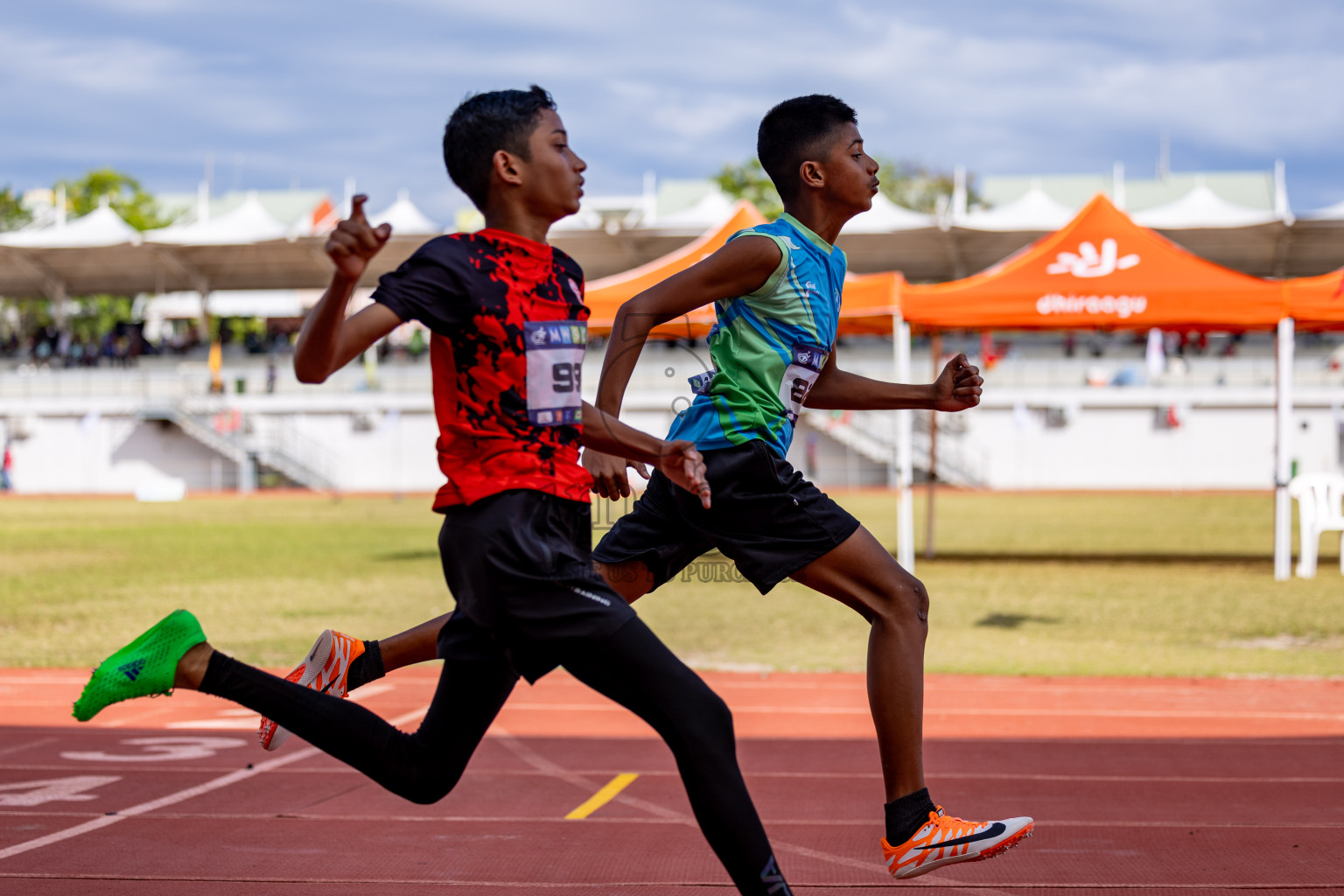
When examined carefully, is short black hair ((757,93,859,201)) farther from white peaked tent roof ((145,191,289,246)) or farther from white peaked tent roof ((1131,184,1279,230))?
white peaked tent roof ((145,191,289,246))

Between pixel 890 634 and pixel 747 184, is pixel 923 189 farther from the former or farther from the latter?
pixel 890 634

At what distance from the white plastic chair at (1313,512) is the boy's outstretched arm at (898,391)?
37.9 ft

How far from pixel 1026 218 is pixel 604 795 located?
38.2m

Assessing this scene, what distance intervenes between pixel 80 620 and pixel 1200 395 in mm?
32725

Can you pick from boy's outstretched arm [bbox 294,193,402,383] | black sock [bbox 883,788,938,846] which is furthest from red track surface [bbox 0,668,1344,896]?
boy's outstretched arm [bbox 294,193,402,383]

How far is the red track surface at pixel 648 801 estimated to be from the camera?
12.7 ft

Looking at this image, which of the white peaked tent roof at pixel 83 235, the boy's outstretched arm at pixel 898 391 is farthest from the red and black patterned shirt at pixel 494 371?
the white peaked tent roof at pixel 83 235

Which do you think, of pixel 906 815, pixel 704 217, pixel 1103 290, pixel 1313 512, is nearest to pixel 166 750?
pixel 906 815

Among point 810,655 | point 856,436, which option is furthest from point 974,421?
point 810,655

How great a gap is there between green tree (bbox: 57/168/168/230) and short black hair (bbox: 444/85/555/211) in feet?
205

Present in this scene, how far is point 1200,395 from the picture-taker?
37.4 meters

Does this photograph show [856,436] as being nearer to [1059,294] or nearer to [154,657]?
[1059,294]

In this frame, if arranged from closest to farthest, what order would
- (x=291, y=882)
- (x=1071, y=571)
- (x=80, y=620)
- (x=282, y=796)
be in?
(x=291, y=882)
(x=282, y=796)
(x=80, y=620)
(x=1071, y=571)

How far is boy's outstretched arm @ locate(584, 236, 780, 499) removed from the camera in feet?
10.2
